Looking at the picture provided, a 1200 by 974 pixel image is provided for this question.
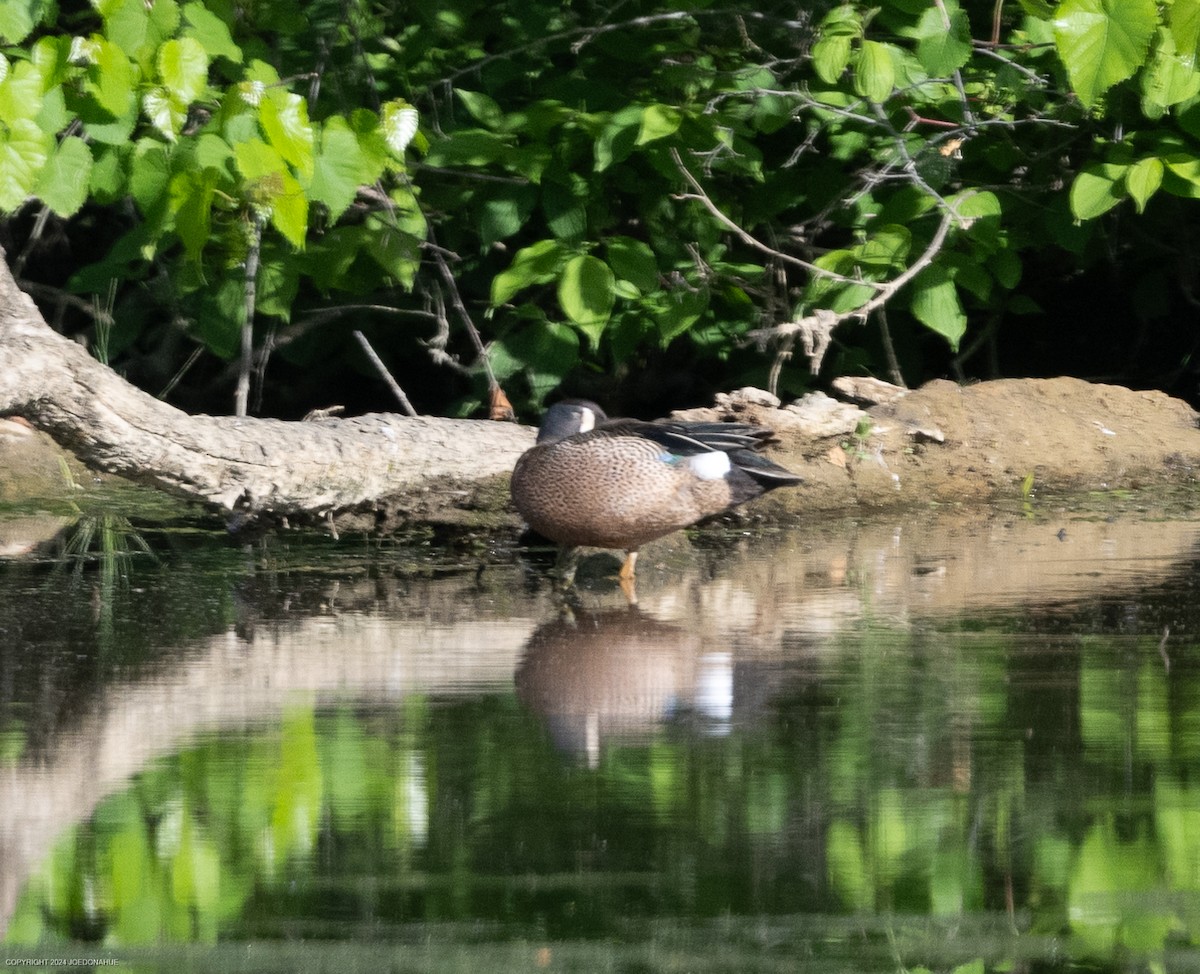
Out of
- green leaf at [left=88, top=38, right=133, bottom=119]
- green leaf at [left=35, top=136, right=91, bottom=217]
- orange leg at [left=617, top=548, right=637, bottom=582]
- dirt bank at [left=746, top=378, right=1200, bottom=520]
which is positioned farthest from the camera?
dirt bank at [left=746, top=378, right=1200, bottom=520]

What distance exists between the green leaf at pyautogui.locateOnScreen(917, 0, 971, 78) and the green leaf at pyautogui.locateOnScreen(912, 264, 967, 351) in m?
1.01

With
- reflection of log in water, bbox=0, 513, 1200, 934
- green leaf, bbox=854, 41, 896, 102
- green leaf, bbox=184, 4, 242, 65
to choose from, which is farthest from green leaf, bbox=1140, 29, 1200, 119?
green leaf, bbox=184, 4, 242, 65

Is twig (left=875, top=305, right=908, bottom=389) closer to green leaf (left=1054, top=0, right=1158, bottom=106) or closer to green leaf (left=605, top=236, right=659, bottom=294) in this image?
green leaf (left=605, top=236, right=659, bottom=294)

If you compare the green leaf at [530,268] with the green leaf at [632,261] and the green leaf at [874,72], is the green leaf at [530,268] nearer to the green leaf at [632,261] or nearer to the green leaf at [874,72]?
the green leaf at [632,261]

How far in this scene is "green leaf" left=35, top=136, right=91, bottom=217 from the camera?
5.69 metres

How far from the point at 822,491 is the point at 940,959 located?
4663 mm

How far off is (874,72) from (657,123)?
902 millimetres

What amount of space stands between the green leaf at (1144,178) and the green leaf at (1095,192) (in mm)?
135

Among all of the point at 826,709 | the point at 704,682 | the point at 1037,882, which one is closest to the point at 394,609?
the point at 704,682

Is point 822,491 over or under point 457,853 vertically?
over

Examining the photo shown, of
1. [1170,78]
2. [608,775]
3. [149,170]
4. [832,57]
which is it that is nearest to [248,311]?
[149,170]

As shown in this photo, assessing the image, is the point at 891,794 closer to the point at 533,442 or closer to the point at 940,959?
the point at 940,959

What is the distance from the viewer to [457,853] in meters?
2.91

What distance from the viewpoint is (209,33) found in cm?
600
